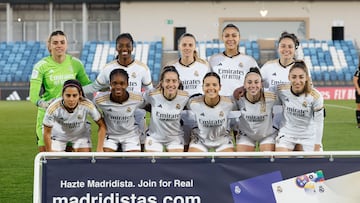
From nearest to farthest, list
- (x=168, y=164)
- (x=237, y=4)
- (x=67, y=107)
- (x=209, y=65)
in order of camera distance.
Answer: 1. (x=168, y=164)
2. (x=67, y=107)
3. (x=209, y=65)
4. (x=237, y=4)

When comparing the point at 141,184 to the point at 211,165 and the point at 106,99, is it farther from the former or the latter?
the point at 106,99

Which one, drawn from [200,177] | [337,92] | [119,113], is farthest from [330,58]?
[200,177]

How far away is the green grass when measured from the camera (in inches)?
402

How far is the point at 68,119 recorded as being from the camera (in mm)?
7930

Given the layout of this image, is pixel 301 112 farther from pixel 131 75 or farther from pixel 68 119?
pixel 68 119

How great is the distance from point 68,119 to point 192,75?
149cm

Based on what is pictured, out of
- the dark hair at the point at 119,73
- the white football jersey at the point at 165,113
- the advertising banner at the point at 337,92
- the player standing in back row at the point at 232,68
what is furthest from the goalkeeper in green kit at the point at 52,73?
the advertising banner at the point at 337,92

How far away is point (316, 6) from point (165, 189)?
37.9 m

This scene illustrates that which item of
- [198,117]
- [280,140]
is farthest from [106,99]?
[280,140]

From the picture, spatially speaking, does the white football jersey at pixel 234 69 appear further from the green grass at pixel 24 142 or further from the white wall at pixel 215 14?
the white wall at pixel 215 14

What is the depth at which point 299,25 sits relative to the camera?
43656 mm

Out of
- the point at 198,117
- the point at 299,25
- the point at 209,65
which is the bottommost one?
the point at 198,117

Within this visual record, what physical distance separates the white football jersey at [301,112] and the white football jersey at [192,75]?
906mm

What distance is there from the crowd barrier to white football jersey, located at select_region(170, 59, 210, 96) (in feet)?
7.68
